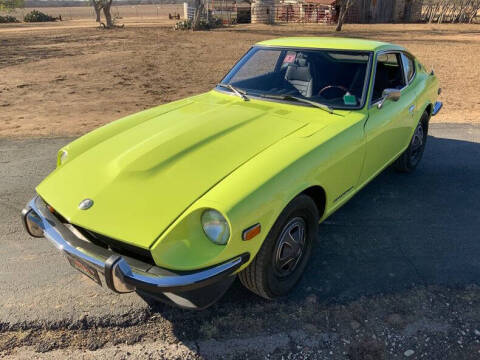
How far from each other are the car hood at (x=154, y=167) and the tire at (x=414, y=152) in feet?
6.73

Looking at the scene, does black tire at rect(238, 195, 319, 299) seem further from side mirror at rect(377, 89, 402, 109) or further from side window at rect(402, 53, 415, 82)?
side window at rect(402, 53, 415, 82)

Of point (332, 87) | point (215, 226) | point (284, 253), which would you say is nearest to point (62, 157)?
point (215, 226)

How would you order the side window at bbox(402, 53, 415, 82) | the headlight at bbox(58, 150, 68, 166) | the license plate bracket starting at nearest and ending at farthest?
the license plate bracket, the headlight at bbox(58, 150, 68, 166), the side window at bbox(402, 53, 415, 82)

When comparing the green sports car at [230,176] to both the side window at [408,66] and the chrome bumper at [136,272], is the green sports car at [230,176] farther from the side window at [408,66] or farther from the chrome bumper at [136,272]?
the side window at [408,66]

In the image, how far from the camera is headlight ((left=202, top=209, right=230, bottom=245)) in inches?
86.7

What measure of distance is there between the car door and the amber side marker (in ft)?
4.95

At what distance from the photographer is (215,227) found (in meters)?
2.22

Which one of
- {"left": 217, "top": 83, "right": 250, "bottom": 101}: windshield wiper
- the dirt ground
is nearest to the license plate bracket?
{"left": 217, "top": 83, "right": 250, "bottom": 101}: windshield wiper

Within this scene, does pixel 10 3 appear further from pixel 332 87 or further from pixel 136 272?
pixel 136 272

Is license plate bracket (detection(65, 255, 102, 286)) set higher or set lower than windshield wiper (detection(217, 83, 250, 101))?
lower

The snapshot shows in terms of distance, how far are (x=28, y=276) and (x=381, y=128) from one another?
3264mm

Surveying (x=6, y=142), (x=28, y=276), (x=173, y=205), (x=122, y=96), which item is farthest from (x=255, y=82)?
(x=122, y=96)

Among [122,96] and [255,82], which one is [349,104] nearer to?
[255,82]

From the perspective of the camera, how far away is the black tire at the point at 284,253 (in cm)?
248
